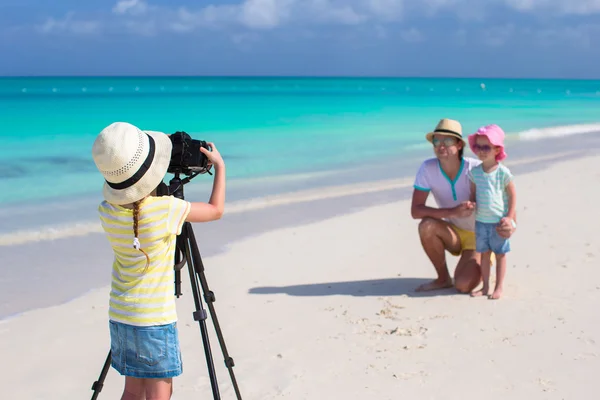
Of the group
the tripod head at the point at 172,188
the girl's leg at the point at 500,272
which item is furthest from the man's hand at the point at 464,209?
the tripod head at the point at 172,188

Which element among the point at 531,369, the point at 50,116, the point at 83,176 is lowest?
the point at 531,369

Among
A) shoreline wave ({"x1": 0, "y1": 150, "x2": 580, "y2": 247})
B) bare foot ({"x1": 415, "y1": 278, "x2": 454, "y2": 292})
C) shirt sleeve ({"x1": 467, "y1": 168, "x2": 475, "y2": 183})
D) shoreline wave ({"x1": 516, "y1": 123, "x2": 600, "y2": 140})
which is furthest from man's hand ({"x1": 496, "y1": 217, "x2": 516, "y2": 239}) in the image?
shoreline wave ({"x1": 516, "y1": 123, "x2": 600, "y2": 140})

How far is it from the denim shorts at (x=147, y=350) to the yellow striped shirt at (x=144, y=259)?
0.03 meters

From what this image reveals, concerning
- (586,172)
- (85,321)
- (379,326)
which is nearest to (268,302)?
(379,326)

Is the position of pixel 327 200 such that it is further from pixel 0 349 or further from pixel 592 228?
pixel 0 349

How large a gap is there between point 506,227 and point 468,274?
44 cm

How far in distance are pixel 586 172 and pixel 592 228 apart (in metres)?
3.97

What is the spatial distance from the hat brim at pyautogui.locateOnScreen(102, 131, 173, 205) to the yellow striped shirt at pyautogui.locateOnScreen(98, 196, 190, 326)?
0.15 feet

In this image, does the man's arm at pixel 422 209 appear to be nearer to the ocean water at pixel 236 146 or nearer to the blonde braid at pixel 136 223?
the blonde braid at pixel 136 223

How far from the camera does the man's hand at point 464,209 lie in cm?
425

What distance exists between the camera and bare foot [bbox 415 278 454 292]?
4.50 metres

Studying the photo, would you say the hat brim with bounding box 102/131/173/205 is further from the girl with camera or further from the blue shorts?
the blue shorts

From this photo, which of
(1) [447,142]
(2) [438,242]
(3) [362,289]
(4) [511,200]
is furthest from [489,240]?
(3) [362,289]

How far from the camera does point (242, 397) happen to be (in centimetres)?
308
